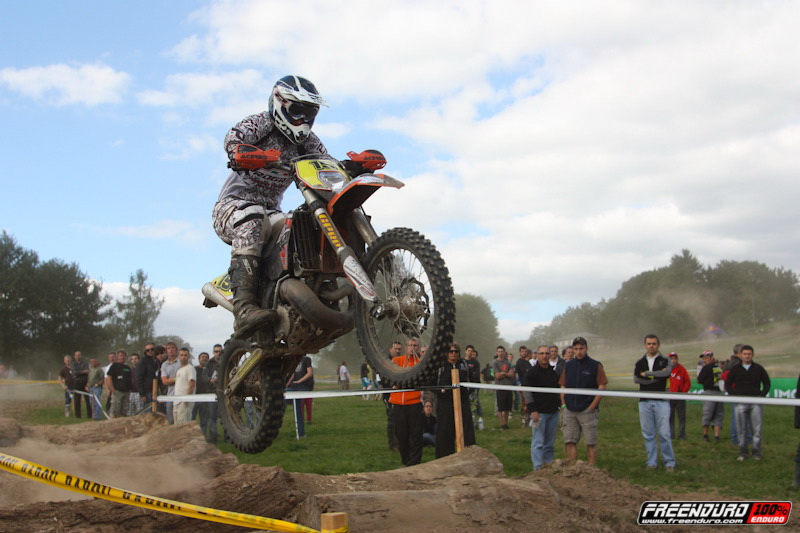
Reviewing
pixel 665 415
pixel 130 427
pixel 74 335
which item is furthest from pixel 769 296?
pixel 74 335

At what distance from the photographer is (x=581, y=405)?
11086 mm

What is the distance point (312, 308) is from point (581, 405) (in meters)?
7.03

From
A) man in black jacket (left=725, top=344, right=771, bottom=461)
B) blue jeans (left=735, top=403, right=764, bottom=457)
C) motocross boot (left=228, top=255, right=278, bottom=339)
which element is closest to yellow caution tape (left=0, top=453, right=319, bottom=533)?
motocross boot (left=228, top=255, right=278, bottom=339)

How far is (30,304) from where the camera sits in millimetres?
55469

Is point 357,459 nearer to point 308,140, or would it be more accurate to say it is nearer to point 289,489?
point 289,489

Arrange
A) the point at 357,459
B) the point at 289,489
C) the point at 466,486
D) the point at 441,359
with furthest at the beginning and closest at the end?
the point at 357,459, the point at 466,486, the point at 289,489, the point at 441,359

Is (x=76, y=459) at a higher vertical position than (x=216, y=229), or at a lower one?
lower

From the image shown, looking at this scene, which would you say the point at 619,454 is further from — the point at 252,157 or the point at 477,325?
the point at 477,325

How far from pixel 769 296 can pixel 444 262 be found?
53.7 metres

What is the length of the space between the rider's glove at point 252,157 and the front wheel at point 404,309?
116 cm

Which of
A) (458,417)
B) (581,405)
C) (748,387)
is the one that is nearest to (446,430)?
(458,417)

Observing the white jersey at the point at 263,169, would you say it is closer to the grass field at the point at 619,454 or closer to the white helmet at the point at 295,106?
the white helmet at the point at 295,106

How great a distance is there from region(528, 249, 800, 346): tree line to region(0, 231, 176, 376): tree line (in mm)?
46487

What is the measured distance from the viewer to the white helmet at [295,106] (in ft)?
19.1
